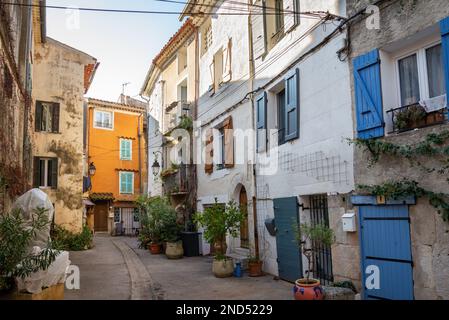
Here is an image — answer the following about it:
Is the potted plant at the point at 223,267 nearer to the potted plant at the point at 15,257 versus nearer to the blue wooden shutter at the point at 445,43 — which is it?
the potted plant at the point at 15,257

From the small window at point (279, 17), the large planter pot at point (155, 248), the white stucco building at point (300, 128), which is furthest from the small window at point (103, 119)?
the small window at point (279, 17)

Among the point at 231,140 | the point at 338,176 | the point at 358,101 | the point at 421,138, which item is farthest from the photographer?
the point at 231,140

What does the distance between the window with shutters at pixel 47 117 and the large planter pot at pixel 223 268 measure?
11.0 m

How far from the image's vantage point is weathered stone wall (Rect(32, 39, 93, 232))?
1677 centimetres

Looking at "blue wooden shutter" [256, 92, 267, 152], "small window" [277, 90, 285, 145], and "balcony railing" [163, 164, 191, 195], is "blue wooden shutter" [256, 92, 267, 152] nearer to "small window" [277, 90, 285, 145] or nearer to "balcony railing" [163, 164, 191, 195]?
"small window" [277, 90, 285, 145]

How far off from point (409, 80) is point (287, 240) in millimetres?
4404

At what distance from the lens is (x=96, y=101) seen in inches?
1141

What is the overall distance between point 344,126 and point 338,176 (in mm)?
942

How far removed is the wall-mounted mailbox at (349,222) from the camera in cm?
677

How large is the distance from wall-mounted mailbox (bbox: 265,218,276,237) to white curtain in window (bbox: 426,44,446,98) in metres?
4.87

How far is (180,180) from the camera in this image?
16531 millimetres

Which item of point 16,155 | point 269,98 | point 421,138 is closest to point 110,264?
point 16,155

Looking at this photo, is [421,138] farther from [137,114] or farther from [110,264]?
[137,114]

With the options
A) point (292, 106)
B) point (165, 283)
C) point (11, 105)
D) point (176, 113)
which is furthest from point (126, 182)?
point (292, 106)
